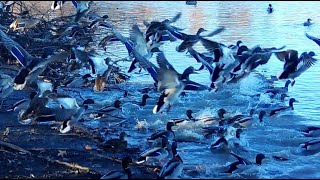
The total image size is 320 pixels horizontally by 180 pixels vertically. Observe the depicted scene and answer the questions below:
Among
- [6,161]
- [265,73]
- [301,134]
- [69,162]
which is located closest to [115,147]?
[69,162]

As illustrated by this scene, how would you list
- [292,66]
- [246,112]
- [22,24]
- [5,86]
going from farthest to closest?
[22,24] < [246,112] < [5,86] < [292,66]

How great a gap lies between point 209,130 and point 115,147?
1561mm

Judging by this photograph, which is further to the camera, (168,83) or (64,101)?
(64,101)

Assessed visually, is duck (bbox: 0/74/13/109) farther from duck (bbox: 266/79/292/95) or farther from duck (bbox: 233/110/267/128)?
duck (bbox: 266/79/292/95)

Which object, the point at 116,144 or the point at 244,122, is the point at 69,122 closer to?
the point at 116,144

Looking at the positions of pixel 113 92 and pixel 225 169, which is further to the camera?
pixel 113 92

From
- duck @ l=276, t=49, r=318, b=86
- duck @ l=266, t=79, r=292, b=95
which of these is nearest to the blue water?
duck @ l=266, t=79, r=292, b=95

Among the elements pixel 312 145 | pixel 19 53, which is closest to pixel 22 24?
pixel 19 53

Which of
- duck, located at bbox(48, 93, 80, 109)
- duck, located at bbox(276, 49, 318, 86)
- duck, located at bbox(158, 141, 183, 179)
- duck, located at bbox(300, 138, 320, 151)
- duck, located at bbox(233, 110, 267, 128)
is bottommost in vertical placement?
duck, located at bbox(233, 110, 267, 128)

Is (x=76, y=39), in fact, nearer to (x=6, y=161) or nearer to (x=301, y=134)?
(x=301, y=134)

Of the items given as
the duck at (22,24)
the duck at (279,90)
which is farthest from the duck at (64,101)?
the duck at (279,90)

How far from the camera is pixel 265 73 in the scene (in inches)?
560

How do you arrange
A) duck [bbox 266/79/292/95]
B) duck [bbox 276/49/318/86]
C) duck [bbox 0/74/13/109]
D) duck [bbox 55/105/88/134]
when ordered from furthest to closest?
1. duck [bbox 266/79/292/95]
2. duck [bbox 0/74/13/109]
3. duck [bbox 276/49/318/86]
4. duck [bbox 55/105/88/134]

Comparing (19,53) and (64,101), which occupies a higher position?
(19,53)
